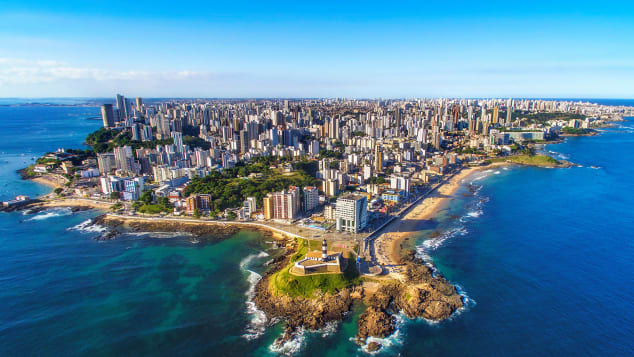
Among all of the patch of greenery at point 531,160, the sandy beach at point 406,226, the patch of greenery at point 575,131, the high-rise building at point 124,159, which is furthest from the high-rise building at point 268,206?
the patch of greenery at point 575,131

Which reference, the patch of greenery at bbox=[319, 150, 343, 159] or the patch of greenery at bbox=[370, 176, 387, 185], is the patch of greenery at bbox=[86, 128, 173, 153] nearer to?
the patch of greenery at bbox=[319, 150, 343, 159]

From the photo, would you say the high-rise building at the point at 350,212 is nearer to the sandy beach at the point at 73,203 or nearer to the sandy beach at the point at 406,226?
the sandy beach at the point at 406,226

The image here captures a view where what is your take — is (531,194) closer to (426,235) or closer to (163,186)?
(426,235)

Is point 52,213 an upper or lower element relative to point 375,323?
upper

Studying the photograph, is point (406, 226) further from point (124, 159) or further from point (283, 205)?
point (124, 159)

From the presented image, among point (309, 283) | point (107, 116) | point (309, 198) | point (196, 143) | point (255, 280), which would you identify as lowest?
point (255, 280)

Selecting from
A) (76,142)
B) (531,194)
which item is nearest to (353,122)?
(531,194)

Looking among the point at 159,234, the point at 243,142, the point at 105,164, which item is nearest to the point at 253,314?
the point at 159,234
